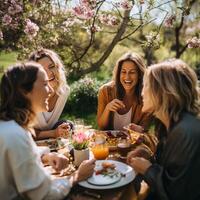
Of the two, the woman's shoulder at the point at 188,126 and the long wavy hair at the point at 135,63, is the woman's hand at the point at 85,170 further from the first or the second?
the long wavy hair at the point at 135,63

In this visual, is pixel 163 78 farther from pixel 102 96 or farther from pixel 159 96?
pixel 102 96

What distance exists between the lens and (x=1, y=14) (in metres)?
4.60

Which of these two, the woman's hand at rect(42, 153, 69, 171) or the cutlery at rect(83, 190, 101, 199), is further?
the woman's hand at rect(42, 153, 69, 171)

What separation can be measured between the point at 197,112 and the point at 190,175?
37cm

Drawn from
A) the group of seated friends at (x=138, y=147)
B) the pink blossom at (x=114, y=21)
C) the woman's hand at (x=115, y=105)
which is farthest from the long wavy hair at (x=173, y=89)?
the pink blossom at (x=114, y=21)

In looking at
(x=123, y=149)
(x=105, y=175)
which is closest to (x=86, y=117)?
(x=123, y=149)

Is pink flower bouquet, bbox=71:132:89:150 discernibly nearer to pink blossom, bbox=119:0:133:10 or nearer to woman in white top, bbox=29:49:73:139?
woman in white top, bbox=29:49:73:139

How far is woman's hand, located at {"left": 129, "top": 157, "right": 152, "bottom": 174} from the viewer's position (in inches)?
86.2

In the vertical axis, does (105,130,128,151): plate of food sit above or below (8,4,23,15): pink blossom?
below

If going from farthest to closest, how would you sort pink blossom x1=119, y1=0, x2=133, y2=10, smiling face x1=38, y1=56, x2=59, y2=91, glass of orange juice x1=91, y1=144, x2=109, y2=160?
pink blossom x1=119, y1=0, x2=133, y2=10 → smiling face x1=38, y1=56, x2=59, y2=91 → glass of orange juice x1=91, y1=144, x2=109, y2=160

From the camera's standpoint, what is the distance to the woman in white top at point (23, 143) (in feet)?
6.11

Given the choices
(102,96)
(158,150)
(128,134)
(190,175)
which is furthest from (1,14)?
(190,175)

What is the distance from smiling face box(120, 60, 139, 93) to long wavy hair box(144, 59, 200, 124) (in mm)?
1145

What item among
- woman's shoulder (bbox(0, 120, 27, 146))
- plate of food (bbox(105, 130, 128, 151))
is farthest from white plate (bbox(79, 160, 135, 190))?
woman's shoulder (bbox(0, 120, 27, 146))
